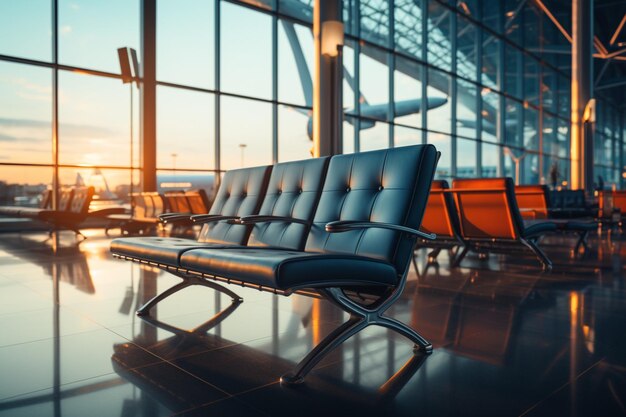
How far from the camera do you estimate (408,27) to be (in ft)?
40.4

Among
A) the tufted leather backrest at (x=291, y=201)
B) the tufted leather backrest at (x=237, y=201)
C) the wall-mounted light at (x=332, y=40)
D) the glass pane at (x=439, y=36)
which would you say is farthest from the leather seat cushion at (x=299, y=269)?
the glass pane at (x=439, y=36)

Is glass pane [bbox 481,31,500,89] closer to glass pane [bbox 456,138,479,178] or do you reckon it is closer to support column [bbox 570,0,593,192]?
support column [bbox 570,0,593,192]

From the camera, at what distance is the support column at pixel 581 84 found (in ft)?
44.6

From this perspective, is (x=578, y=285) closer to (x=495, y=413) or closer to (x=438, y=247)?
(x=438, y=247)

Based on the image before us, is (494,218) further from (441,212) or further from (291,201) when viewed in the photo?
(291,201)

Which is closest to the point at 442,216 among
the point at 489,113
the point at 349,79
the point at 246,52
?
the point at 246,52

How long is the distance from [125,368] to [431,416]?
109cm

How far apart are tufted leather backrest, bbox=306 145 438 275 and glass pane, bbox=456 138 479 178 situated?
456 inches

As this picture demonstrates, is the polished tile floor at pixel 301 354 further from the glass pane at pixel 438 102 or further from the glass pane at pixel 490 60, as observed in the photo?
the glass pane at pixel 490 60

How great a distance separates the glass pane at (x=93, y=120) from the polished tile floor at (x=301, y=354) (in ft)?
19.5

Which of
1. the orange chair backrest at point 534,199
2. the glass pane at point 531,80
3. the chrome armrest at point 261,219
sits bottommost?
the chrome armrest at point 261,219

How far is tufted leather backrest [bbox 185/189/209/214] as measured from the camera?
6586 mm

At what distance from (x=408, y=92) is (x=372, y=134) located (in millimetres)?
1686

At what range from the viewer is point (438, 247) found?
4.80m
